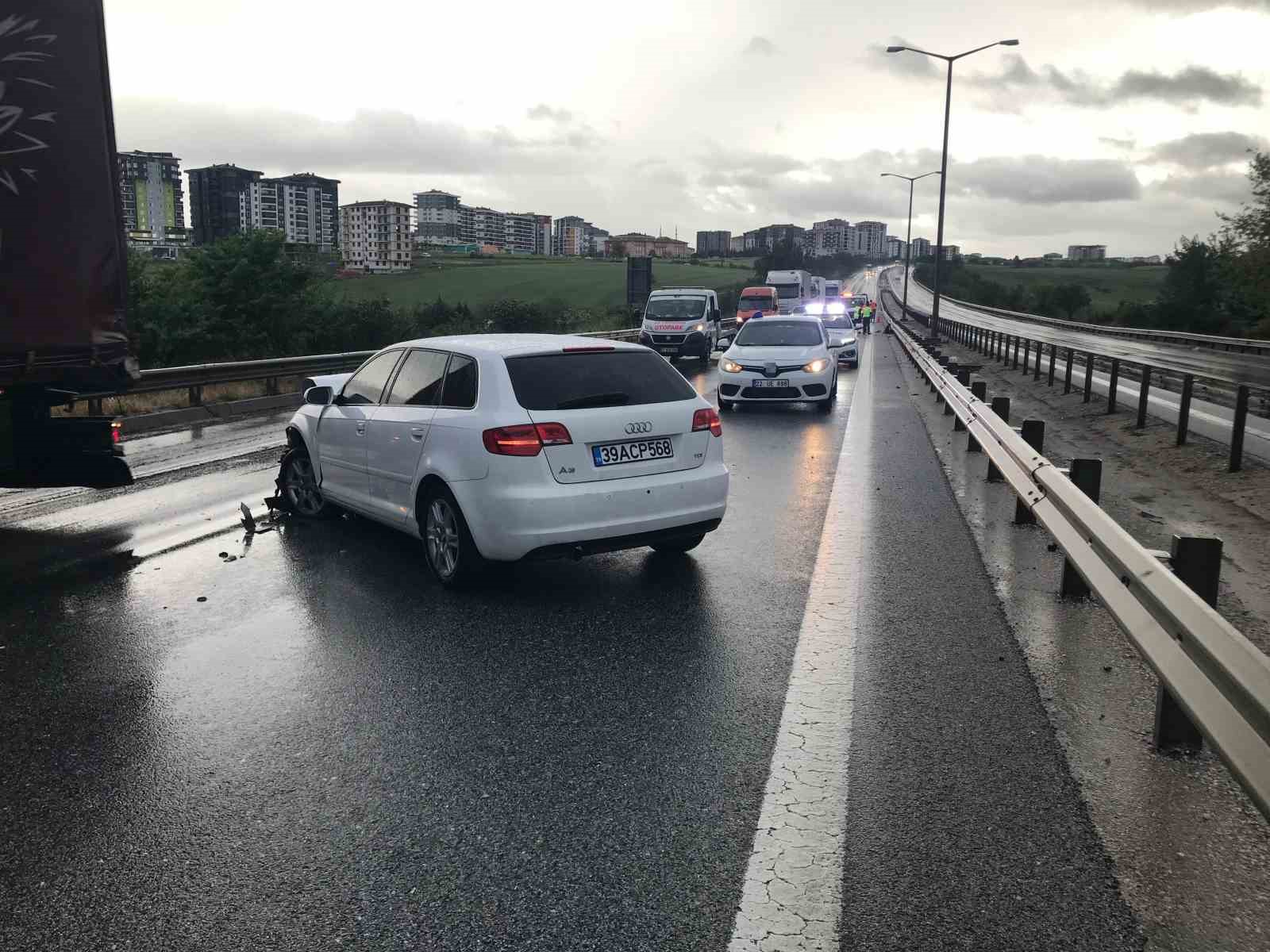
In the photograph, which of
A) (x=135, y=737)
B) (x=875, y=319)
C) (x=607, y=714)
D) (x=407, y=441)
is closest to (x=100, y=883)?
(x=135, y=737)

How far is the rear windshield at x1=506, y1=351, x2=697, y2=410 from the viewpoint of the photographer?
646 centimetres

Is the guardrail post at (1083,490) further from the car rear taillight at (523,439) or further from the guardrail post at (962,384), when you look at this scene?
the guardrail post at (962,384)

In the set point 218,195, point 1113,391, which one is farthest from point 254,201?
point 1113,391

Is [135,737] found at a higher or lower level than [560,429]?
lower

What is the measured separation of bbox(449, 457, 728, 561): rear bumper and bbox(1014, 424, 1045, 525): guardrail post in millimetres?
3181

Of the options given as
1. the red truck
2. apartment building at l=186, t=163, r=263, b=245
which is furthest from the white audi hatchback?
apartment building at l=186, t=163, r=263, b=245

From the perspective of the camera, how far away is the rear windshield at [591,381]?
6459mm

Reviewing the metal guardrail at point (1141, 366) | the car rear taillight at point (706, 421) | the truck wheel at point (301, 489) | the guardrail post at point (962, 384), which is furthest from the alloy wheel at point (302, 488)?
the guardrail post at point (962, 384)

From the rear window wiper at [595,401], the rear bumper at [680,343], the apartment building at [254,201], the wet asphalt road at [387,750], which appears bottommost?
the rear bumper at [680,343]

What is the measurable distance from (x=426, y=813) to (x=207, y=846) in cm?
67

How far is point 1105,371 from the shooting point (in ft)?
92.9

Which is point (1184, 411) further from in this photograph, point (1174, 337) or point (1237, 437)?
point (1174, 337)

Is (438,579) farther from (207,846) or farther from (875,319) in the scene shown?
(875,319)

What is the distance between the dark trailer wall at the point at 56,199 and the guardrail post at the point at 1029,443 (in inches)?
273
